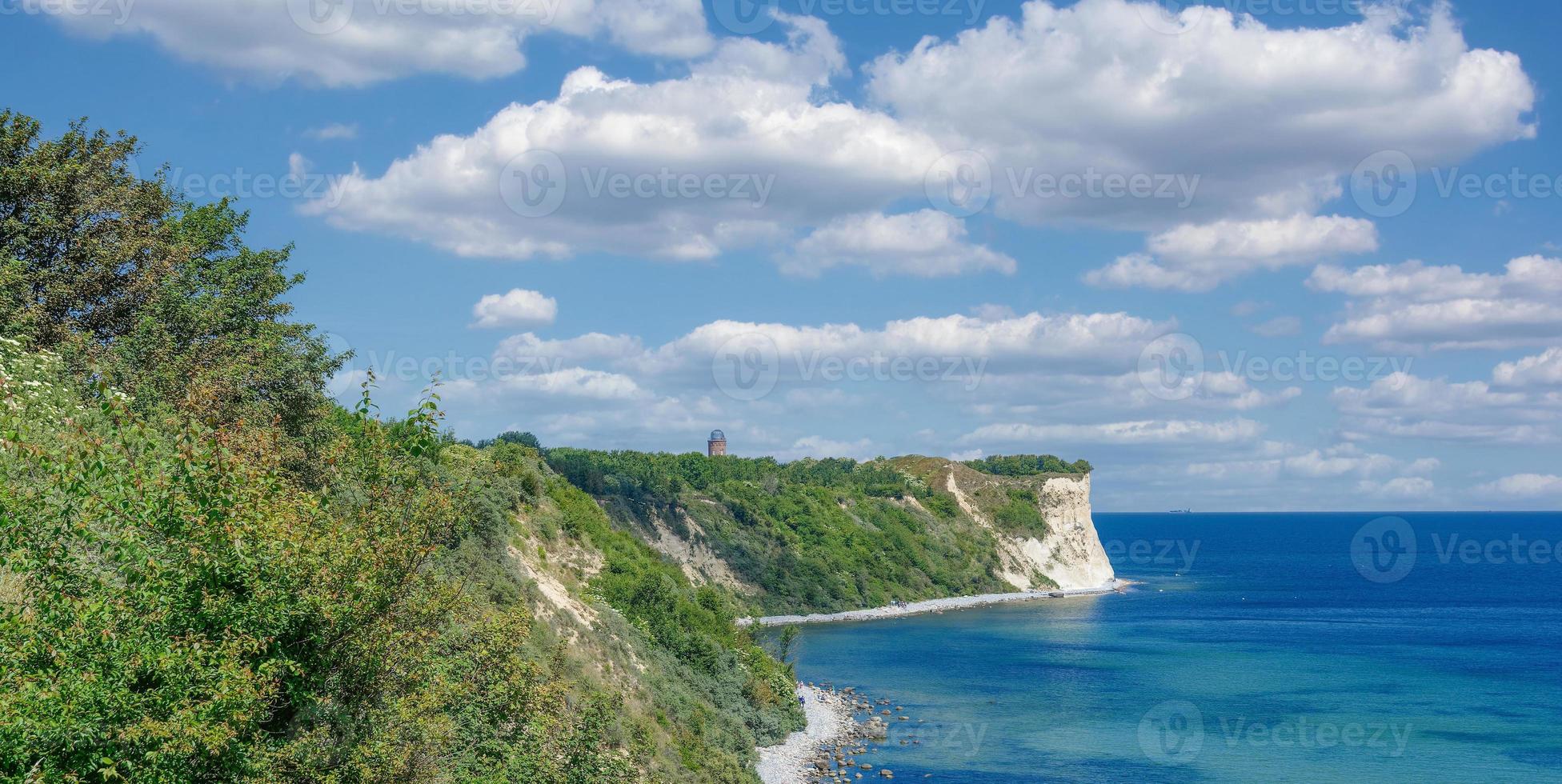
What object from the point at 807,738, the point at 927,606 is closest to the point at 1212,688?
the point at 807,738

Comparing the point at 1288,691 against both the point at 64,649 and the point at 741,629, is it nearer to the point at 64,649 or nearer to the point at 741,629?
the point at 741,629

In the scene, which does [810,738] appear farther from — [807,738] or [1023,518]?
[1023,518]

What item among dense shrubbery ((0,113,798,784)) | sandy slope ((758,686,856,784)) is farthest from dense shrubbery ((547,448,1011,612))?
dense shrubbery ((0,113,798,784))

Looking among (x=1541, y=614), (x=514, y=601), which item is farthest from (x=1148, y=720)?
(x=1541, y=614)

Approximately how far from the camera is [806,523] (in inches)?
5143

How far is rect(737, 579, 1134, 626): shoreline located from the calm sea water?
3528 mm

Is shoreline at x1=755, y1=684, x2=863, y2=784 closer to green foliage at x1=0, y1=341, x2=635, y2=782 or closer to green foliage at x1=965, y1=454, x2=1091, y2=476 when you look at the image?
green foliage at x1=0, y1=341, x2=635, y2=782

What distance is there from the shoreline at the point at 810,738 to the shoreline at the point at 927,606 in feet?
90.4

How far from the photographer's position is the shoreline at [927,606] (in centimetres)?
11212

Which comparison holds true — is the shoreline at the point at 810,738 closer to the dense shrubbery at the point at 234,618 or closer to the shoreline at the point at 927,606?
the dense shrubbery at the point at 234,618

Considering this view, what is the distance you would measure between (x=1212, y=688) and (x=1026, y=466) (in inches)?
4054

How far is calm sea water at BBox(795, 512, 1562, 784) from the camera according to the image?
56.2 m

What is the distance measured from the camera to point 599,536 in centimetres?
6150

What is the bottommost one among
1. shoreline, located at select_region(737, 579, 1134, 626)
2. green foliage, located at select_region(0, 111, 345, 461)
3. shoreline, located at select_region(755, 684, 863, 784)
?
shoreline, located at select_region(737, 579, 1134, 626)
